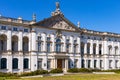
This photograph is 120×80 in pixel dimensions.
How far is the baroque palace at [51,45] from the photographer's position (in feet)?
178

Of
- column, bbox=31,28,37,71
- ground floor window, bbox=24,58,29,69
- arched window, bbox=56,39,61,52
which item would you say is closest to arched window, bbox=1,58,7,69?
ground floor window, bbox=24,58,29,69

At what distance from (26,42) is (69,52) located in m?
13.1

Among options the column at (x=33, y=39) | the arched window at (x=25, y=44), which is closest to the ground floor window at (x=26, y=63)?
the arched window at (x=25, y=44)

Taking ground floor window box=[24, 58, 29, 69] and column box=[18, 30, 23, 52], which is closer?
column box=[18, 30, 23, 52]

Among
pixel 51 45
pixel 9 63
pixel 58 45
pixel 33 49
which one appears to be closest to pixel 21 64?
pixel 9 63

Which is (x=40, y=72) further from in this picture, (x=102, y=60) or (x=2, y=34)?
(x=102, y=60)

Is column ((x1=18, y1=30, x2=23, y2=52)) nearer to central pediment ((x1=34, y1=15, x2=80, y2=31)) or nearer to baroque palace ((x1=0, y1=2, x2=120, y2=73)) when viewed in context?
baroque palace ((x1=0, y1=2, x2=120, y2=73))

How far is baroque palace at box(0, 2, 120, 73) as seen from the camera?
2141 inches

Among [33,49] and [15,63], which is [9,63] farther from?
[33,49]

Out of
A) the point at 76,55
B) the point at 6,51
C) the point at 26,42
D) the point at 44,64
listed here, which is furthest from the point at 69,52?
the point at 6,51

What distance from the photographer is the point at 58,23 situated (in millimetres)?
64188

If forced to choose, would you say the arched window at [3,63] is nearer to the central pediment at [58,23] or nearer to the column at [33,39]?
the column at [33,39]

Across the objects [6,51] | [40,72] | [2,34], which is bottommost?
[40,72]

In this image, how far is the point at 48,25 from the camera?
61688 millimetres
